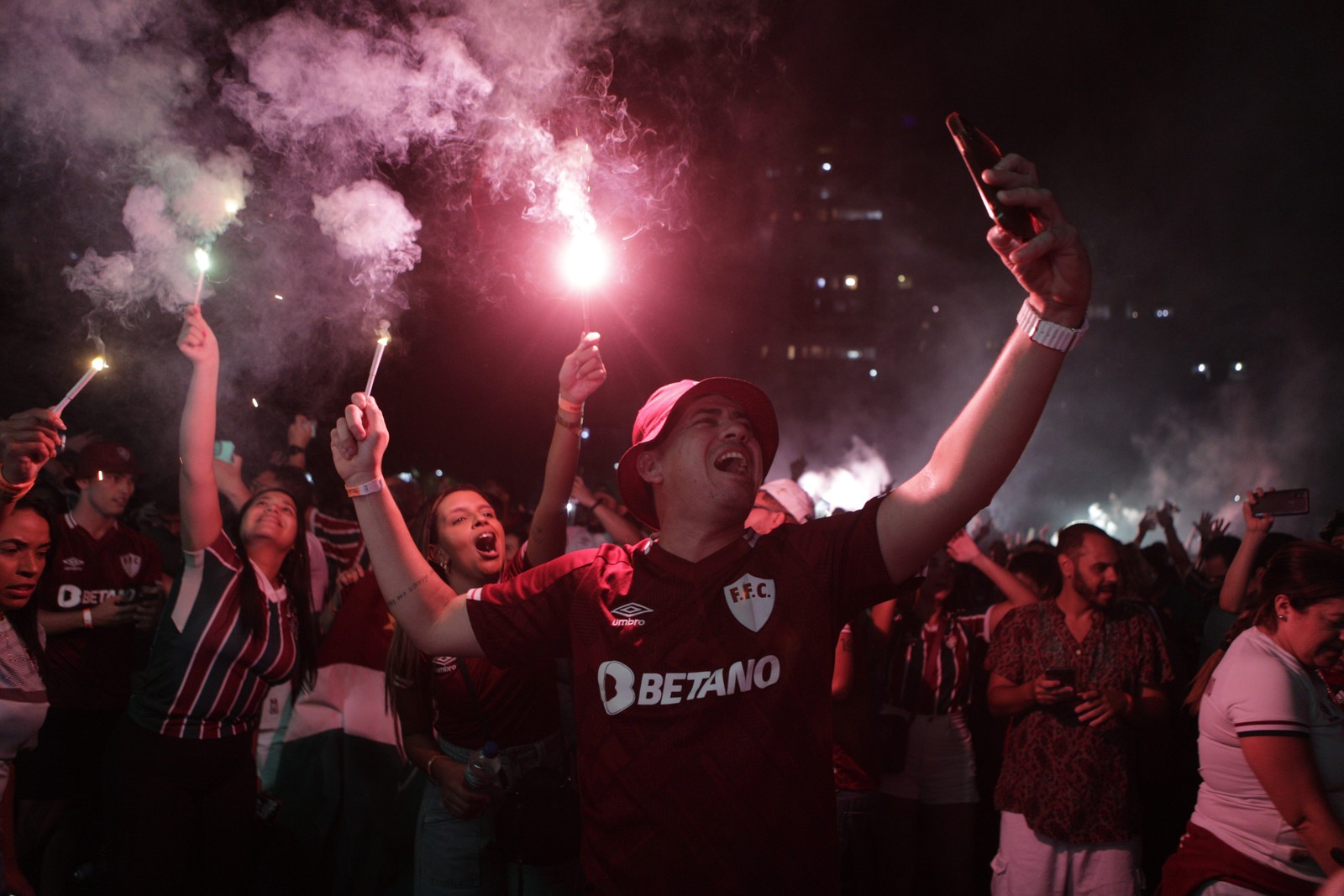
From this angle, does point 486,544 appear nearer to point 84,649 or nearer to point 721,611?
point 721,611

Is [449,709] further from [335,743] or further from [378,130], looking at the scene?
[378,130]

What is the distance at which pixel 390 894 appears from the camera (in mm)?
5730

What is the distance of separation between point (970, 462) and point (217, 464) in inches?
209

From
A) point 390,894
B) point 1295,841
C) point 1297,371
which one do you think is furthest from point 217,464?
point 1297,371

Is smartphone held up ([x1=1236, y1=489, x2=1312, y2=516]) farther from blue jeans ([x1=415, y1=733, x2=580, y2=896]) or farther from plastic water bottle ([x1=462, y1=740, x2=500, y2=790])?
plastic water bottle ([x1=462, y1=740, x2=500, y2=790])

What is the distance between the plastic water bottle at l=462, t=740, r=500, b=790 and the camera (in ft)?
11.1

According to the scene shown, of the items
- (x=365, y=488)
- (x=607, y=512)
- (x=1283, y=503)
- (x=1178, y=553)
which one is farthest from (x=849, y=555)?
(x=1178, y=553)

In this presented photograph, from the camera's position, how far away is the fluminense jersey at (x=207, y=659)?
4.13 meters

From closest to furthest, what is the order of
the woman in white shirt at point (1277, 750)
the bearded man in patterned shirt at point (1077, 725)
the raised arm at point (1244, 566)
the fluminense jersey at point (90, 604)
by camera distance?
1. the woman in white shirt at point (1277, 750)
2. the bearded man in patterned shirt at point (1077, 725)
3. the fluminense jersey at point (90, 604)
4. the raised arm at point (1244, 566)

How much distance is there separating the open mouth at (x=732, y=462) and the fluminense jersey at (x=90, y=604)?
5113 millimetres

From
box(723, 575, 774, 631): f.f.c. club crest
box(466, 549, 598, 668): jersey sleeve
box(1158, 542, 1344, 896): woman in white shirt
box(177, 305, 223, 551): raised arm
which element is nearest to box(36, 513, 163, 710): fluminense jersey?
box(177, 305, 223, 551): raised arm

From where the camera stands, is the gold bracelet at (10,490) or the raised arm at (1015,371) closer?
the raised arm at (1015,371)

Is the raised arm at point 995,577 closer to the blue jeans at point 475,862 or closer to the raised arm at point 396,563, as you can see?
the blue jeans at point 475,862

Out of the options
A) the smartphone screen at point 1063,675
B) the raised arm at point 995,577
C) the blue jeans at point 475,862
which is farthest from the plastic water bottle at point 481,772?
the raised arm at point 995,577
